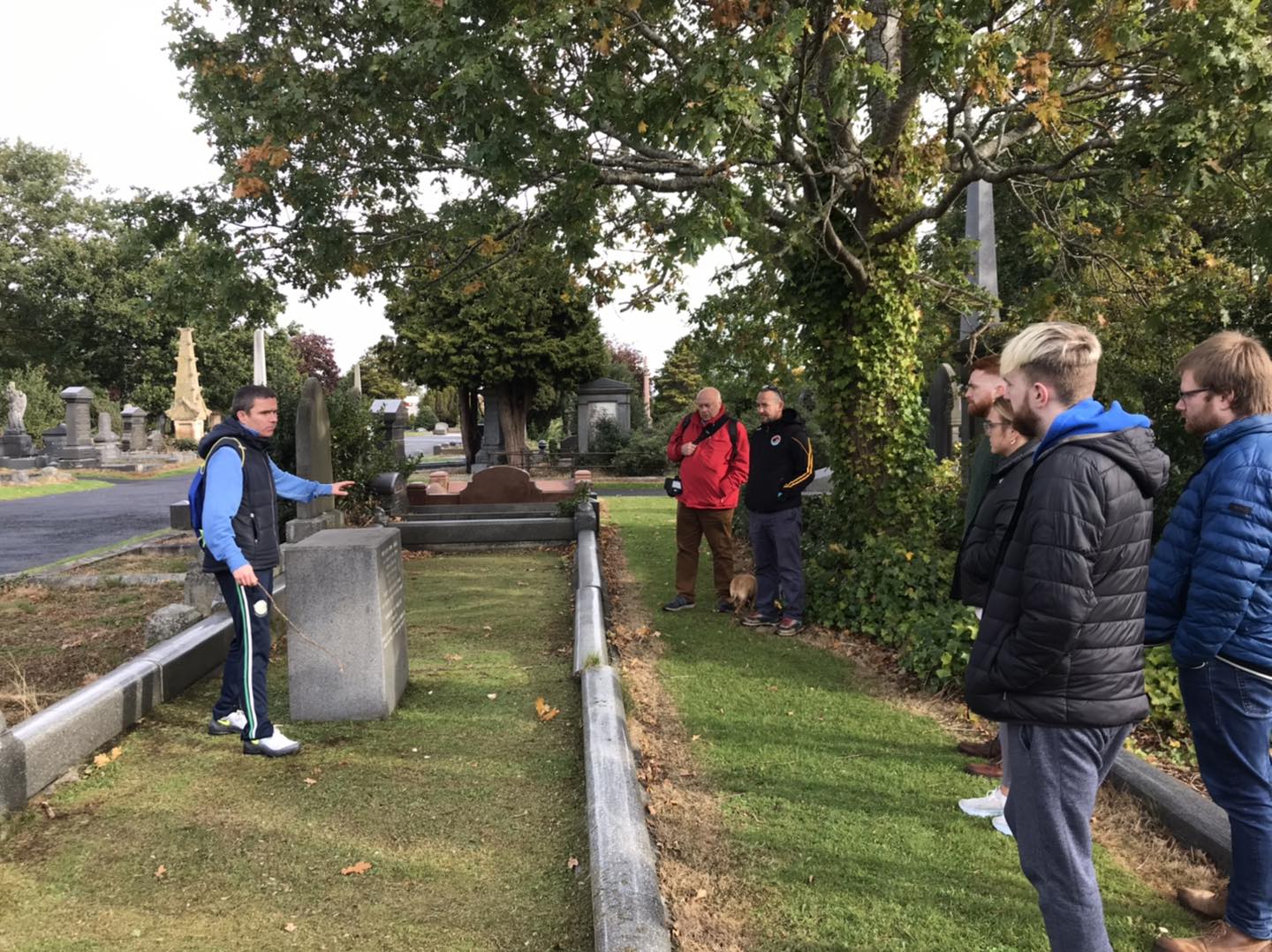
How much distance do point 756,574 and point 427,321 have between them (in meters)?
19.6

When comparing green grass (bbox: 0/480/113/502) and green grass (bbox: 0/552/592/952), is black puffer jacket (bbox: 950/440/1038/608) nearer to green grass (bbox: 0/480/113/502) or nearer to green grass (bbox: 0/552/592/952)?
green grass (bbox: 0/552/592/952)

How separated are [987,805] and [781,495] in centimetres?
316

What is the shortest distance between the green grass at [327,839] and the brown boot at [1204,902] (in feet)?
7.09

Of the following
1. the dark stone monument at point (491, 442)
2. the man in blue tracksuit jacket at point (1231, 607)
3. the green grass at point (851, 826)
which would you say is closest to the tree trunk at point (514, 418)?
the dark stone monument at point (491, 442)

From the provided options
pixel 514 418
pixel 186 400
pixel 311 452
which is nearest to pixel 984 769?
pixel 311 452

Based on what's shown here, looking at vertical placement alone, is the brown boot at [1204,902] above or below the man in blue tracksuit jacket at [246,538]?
→ below

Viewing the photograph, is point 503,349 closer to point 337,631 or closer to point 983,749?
point 337,631

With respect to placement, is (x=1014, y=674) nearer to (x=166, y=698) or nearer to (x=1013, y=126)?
(x=166, y=698)

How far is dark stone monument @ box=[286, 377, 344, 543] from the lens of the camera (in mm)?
7887

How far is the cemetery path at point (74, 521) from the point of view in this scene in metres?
11.3

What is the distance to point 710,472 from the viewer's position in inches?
272

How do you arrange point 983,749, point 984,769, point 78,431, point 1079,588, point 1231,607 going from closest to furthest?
point 1079,588 → point 1231,607 → point 984,769 → point 983,749 → point 78,431

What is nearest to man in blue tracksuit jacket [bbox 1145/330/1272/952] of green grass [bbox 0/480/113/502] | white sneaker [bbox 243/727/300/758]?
white sneaker [bbox 243/727/300/758]

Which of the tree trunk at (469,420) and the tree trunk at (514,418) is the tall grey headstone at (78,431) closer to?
the tree trunk at (469,420)
